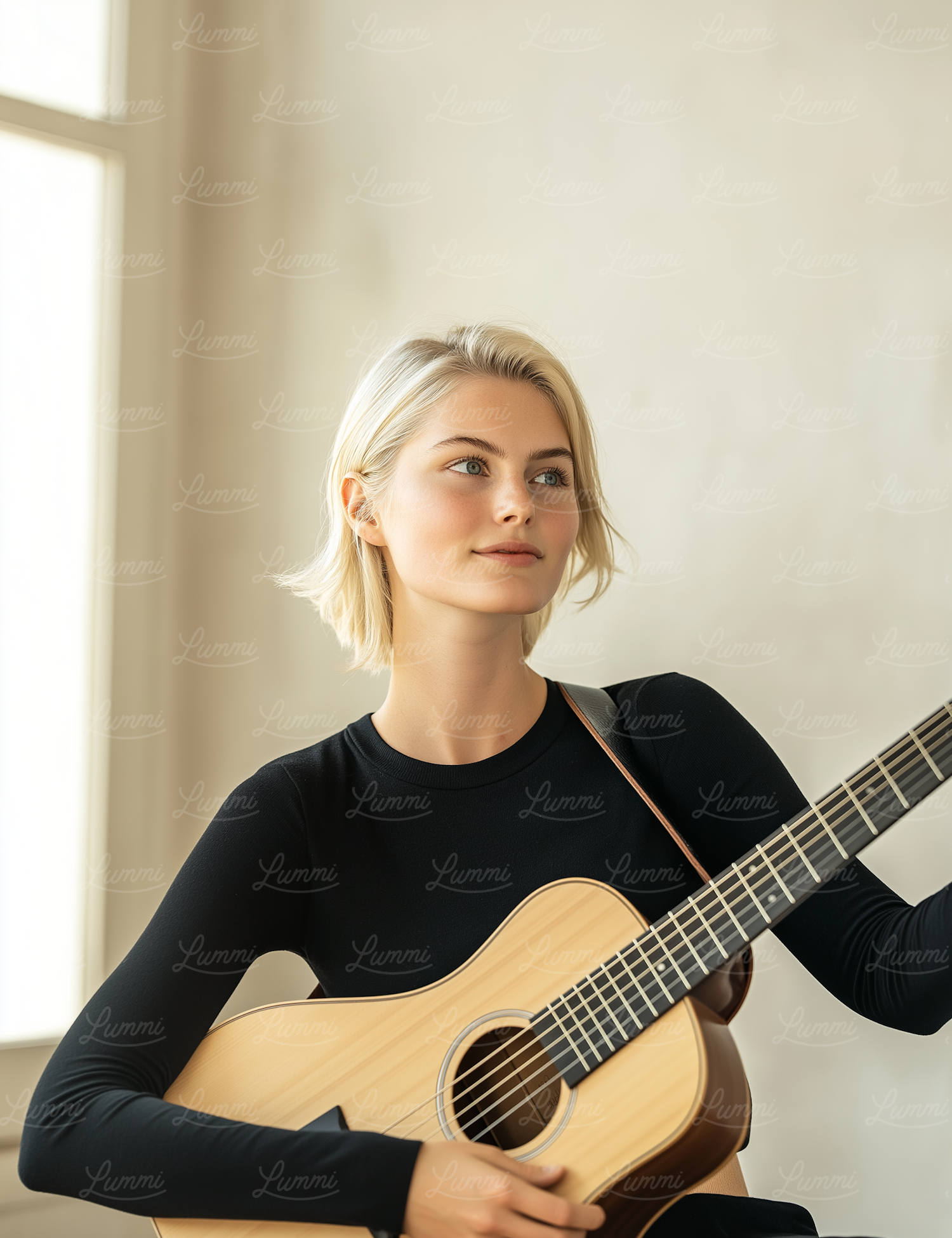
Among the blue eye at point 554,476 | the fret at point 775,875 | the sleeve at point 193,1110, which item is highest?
the blue eye at point 554,476

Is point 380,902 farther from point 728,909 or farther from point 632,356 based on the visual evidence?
point 632,356

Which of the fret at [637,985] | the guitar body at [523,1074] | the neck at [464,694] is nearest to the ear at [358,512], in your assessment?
the neck at [464,694]

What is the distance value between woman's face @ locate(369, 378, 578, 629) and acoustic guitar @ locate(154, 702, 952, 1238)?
15.6 inches

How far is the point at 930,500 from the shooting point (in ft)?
5.24

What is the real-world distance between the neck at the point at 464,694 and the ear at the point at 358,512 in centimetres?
12

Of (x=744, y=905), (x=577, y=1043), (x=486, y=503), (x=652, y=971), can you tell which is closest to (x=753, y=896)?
(x=744, y=905)

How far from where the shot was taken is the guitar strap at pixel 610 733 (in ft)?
3.89

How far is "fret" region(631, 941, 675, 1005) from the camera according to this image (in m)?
0.99

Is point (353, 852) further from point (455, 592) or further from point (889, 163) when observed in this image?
point (889, 163)

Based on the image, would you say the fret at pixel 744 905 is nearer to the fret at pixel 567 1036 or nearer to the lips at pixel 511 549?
the fret at pixel 567 1036

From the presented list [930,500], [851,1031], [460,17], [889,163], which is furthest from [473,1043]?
[460,17]

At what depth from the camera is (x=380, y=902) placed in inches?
51.0

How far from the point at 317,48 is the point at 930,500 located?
164 centimetres

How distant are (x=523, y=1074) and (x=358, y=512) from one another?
796mm
